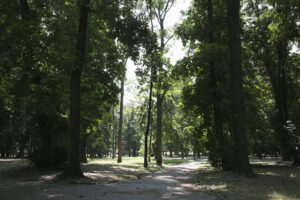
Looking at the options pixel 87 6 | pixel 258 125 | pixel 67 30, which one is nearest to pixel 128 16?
pixel 87 6

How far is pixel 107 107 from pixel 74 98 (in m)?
7.76

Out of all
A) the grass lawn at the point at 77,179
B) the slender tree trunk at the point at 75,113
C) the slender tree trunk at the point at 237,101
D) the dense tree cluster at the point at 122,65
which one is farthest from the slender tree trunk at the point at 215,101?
the slender tree trunk at the point at 75,113

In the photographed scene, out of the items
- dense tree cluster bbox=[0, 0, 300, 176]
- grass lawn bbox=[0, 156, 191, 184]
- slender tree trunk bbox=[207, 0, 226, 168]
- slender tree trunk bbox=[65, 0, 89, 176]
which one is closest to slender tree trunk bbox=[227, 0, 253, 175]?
dense tree cluster bbox=[0, 0, 300, 176]

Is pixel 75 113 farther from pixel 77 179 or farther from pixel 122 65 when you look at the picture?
pixel 122 65

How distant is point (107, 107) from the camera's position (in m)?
20.4

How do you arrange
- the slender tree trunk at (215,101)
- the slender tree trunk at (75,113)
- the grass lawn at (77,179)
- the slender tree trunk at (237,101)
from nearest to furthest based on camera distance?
the slender tree trunk at (237,101), the grass lawn at (77,179), the slender tree trunk at (75,113), the slender tree trunk at (215,101)

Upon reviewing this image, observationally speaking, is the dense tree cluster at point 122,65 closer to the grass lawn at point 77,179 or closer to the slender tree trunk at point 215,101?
→ the slender tree trunk at point 215,101

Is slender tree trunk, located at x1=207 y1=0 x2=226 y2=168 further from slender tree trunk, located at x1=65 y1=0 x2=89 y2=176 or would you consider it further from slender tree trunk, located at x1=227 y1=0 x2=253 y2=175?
slender tree trunk, located at x1=65 y1=0 x2=89 y2=176

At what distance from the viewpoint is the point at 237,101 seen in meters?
12.0

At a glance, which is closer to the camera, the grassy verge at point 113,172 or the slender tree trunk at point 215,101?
the grassy verge at point 113,172

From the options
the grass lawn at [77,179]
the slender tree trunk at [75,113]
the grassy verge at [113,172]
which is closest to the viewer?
the grass lawn at [77,179]

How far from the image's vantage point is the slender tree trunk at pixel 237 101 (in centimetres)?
1145

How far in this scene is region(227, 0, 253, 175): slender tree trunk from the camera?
1145 centimetres

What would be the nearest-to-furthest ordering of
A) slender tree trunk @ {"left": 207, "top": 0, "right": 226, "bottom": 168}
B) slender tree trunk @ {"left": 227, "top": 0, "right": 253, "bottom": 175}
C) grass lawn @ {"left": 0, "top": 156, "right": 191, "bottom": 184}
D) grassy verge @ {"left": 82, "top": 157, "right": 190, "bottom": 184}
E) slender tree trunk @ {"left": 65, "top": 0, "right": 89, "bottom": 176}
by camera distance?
slender tree trunk @ {"left": 227, "top": 0, "right": 253, "bottom": 175}, grass lawn @ {"left": 0, "top": 156, "right": 191, "bottom": 184}, slender tree trunk @ {"left": 65, "top": 0, "right": 89, "bottom": 176}, grassy verge @ {"left": 82, "top": 157, "right": 190, "bottom": 184}, slender tree trunk @ {"left": 207, "top": 0, "right": 226, "bottom": 168}
